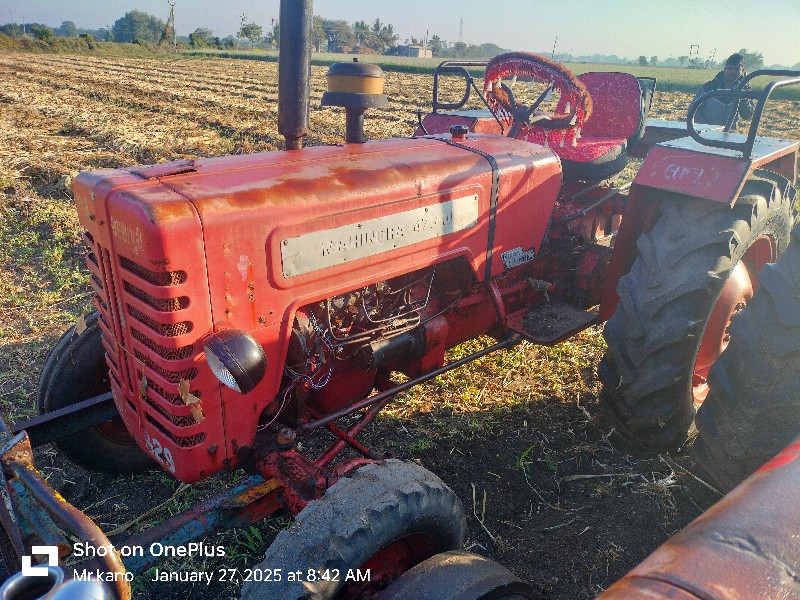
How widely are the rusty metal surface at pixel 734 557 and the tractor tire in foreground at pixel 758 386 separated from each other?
1.37m

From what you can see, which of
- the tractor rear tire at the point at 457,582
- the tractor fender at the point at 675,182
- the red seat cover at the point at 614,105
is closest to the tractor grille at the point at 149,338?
the tractor rear tire at the point at 457,582

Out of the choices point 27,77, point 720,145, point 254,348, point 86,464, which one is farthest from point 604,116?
point 27,77

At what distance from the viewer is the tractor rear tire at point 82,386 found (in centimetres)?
259

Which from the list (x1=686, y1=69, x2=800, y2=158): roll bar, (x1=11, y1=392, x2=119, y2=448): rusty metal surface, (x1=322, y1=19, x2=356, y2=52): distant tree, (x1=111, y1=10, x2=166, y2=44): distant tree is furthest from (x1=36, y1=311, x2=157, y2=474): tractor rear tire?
(x1=111, y1=10, x2=166, y2=44): distant tree

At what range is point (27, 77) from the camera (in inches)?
765

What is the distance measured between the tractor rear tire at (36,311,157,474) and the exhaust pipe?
3.98 feet

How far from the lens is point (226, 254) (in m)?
1.88

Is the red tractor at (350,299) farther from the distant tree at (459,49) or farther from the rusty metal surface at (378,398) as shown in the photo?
the distant tree at (459,49)

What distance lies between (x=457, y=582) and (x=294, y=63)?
1821mm

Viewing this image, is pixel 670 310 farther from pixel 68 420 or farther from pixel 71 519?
pixel 68 420

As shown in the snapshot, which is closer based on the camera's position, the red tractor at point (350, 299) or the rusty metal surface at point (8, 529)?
the rusty metal surface at point (8, 529)

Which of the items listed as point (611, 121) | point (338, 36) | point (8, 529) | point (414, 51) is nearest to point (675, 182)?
point (611, 121)

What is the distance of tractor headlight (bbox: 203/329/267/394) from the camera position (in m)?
1.74

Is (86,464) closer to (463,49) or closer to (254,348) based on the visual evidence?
(254,348)
